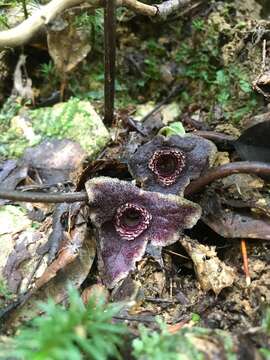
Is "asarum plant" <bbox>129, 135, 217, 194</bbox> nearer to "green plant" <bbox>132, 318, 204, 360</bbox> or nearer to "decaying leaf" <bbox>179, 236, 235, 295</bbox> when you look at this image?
"decaying leaf" <bbox>179, 236, 235, 295</bbox>

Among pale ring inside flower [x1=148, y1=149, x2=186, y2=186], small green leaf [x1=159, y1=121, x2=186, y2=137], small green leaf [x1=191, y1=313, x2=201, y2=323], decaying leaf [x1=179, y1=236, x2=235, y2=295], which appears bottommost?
small green leaf [x1=191, y1=313, x2=201, y2=323]

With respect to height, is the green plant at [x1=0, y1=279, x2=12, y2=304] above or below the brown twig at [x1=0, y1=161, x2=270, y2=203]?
below

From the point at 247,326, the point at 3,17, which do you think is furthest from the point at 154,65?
the point at 247,326

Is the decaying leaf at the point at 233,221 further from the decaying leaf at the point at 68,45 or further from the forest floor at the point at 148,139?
the decaying leaf at the point at 68,45

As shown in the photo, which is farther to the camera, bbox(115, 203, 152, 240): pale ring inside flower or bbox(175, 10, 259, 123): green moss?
bbox(175, 10, 259, 123): green moss

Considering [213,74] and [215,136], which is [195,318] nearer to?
[215,136]

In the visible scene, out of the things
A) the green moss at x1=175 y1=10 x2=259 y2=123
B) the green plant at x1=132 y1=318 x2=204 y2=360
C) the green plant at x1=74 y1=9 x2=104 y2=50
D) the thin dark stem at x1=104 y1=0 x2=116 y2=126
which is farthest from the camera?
the green plant at x1=74 y1=9 x2=104 y2=50

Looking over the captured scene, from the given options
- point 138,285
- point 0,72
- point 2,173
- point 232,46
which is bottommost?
point 138,285

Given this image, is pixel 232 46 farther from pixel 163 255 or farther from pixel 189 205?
pixel 163 255

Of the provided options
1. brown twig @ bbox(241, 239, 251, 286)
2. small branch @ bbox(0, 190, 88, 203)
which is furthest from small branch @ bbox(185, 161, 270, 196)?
small branch @ bbox(0, 190, 88, 203)
